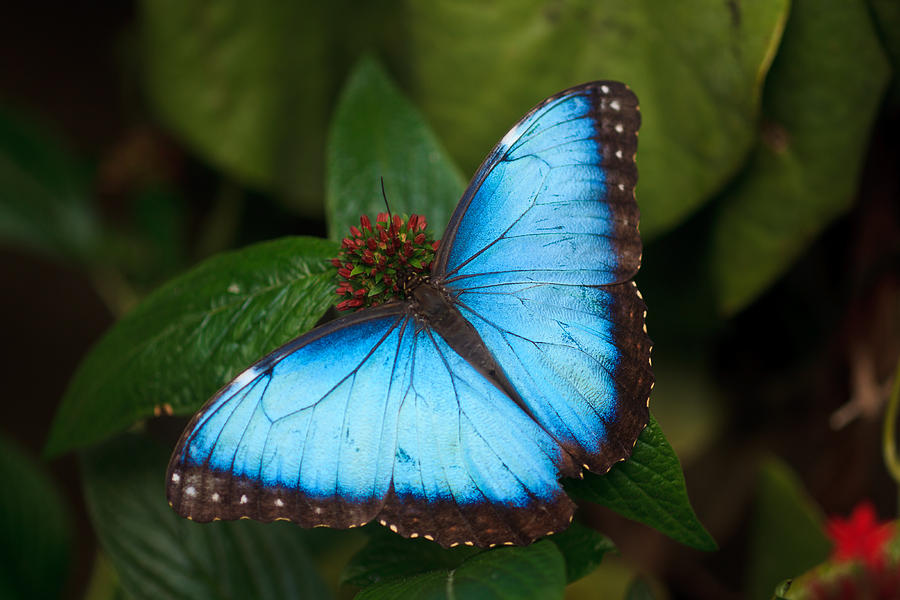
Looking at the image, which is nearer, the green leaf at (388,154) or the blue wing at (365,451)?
the blue wing at (365,451)

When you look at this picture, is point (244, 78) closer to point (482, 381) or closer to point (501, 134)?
point (501, 134)

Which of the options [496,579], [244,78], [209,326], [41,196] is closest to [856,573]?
[496,579]

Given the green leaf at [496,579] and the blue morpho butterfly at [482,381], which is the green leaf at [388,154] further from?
the green leaf at [496,579]

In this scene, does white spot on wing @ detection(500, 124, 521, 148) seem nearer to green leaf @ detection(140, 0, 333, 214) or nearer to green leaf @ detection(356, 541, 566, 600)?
green leaf @ detection(356, 541, 566, 600)

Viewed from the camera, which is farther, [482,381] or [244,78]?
[244,78]

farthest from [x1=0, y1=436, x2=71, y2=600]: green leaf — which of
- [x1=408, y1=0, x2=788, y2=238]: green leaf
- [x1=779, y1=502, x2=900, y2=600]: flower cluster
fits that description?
[x1=779, y1=502, x2=900, y2=600]: flower cluster

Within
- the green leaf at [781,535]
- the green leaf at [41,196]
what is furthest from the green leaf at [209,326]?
the green leaf at [41,196]

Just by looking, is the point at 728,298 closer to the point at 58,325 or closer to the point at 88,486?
the point at 88,486
